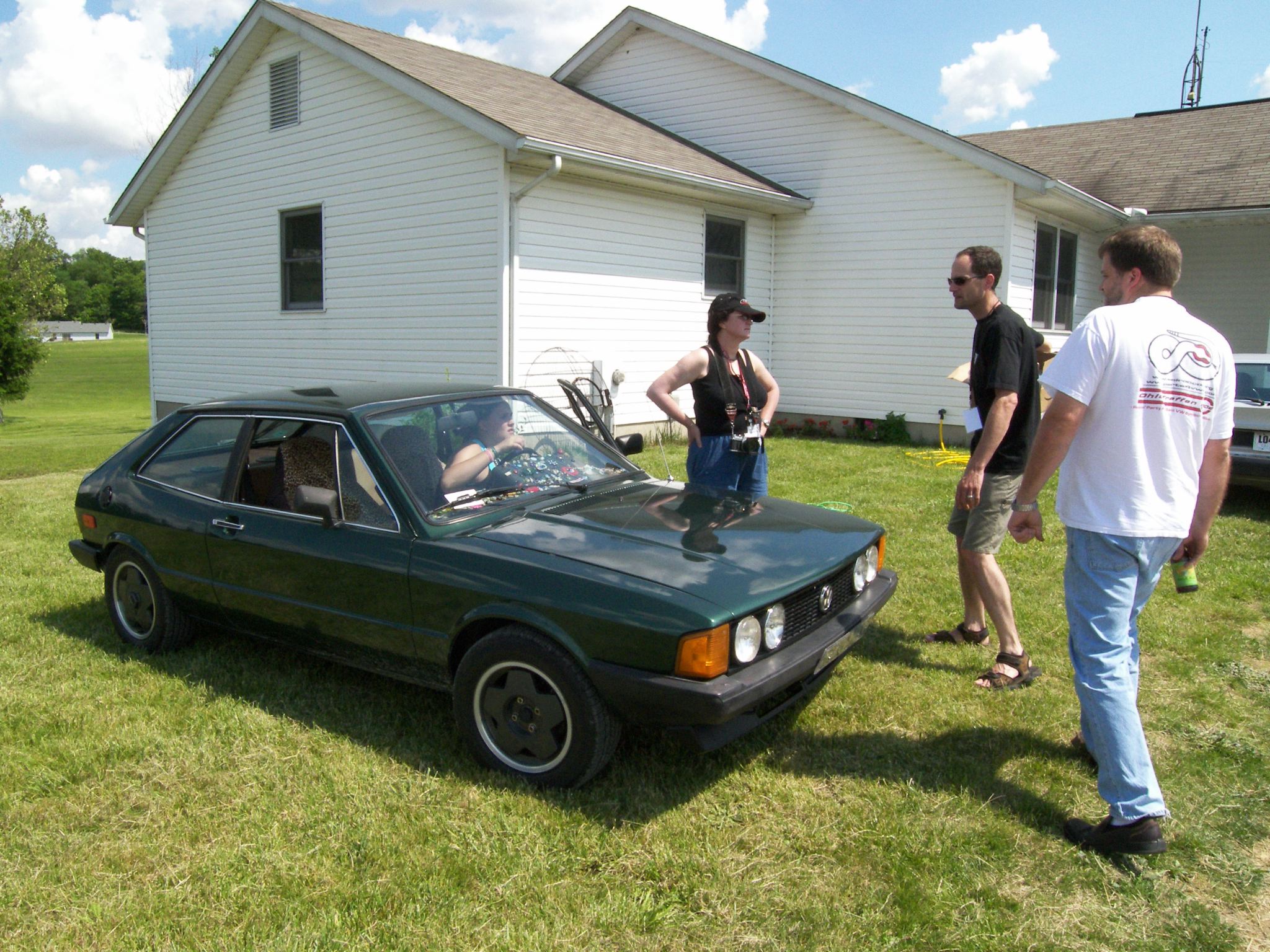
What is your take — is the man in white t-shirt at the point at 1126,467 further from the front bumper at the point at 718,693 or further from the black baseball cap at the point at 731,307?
the black baseball cap at the point at 731,307

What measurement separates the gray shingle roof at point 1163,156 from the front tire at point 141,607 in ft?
47.1

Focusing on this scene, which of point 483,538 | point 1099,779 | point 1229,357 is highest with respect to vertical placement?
point 1229,357

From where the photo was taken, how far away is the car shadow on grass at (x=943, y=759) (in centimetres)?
326

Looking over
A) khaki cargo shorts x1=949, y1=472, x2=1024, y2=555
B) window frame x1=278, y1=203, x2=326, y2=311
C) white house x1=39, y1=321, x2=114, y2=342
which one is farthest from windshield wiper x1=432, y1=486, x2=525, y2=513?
white house x1=39, y1=321, x2=114, y2=342

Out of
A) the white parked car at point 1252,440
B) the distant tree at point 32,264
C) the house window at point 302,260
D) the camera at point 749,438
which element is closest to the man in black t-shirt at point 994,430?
the camera at point 749,438

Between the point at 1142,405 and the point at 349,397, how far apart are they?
317cm

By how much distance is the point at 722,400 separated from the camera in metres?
4.83

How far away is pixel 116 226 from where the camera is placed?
1548cm

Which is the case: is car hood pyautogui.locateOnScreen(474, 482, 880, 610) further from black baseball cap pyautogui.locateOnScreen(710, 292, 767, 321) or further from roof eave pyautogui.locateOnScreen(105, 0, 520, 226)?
roof eave pyautogui.locateOnScreen(105, 0, 520, 226)

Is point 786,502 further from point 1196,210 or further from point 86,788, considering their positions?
point 1196,210

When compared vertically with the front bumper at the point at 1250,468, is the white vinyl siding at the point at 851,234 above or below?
above

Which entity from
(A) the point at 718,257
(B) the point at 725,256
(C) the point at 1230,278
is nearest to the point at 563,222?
(A) the point at 718,257

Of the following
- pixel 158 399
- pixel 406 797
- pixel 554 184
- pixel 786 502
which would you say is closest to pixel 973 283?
pixel 786 502

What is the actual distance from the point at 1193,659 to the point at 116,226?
16.6m
